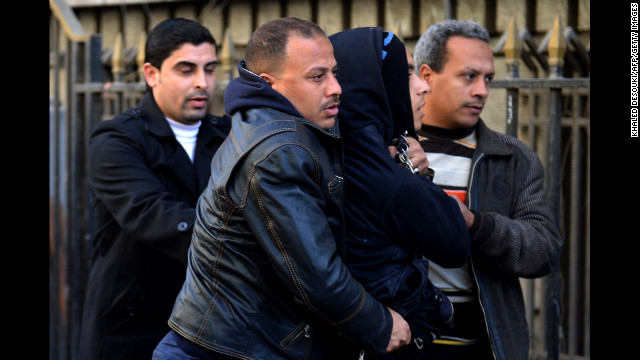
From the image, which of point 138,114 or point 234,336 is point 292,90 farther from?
point 138,114

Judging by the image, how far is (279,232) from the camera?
2289 mm

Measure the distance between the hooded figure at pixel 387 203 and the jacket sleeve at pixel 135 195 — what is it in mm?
990

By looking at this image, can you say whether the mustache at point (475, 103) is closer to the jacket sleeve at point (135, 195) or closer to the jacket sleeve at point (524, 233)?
the jacket sleeve at point (524, 233)

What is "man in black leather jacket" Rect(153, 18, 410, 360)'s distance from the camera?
2.29 m

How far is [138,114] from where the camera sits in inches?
145

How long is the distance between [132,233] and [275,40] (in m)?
1.29

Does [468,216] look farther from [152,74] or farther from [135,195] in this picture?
[152,74]

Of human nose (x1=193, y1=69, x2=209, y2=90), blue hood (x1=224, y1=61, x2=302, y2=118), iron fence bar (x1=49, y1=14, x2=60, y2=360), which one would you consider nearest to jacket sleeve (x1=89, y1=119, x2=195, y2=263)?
human nose (x1=193, y1=69, x2=209, y2=90)

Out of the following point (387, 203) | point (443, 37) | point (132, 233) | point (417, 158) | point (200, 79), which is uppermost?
point (443, 37)

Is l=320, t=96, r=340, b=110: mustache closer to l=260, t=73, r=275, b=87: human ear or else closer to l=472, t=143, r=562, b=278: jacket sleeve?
l=260, t=73, r=275, b=87: human ear

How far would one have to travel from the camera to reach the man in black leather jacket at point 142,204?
341 cm

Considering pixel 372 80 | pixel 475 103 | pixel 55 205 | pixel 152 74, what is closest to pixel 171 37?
pixel 152 74
